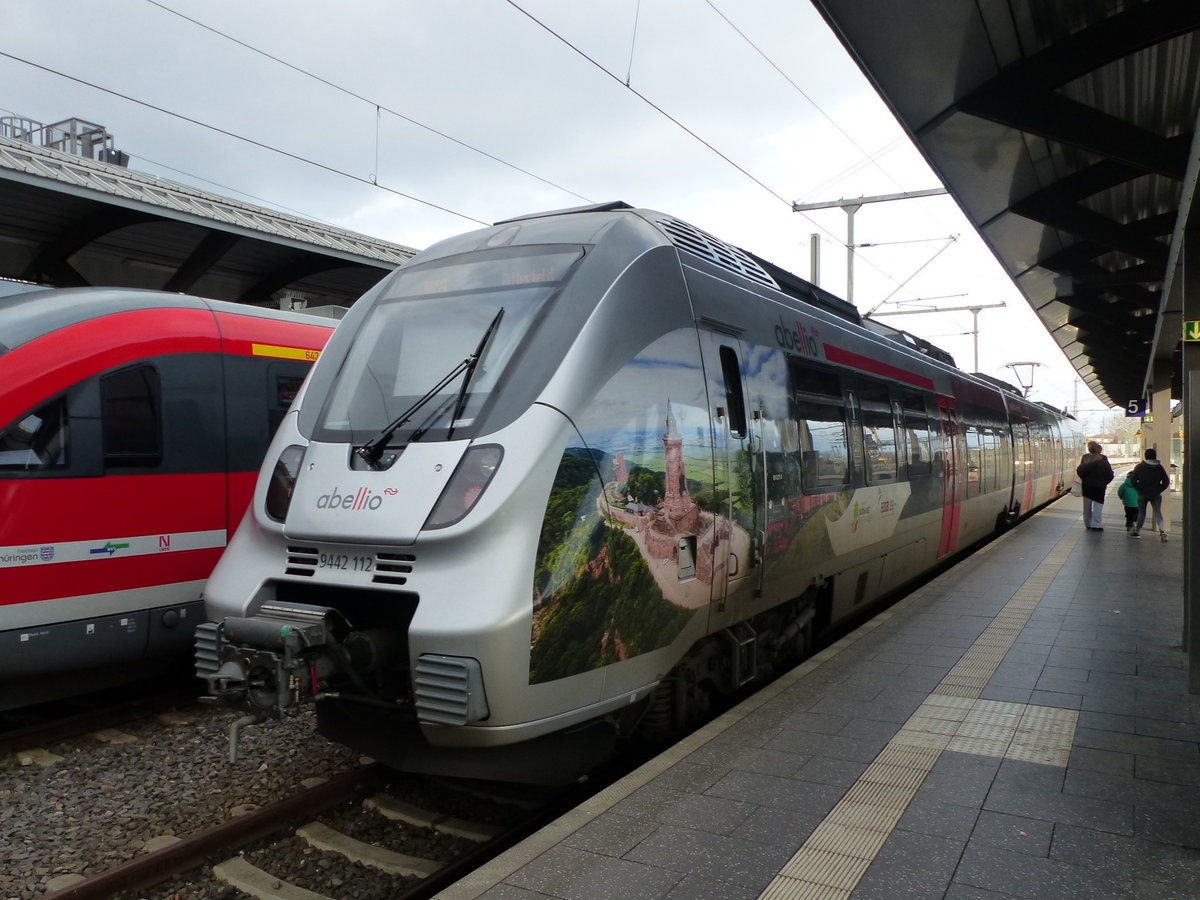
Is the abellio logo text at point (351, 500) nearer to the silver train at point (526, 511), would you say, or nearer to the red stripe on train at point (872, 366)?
the silver train at point (526, 511)

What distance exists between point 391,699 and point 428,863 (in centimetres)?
74

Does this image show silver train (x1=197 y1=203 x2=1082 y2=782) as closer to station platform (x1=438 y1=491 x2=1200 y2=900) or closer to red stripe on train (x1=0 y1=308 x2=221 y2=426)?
station platform (x1=438 y1=491 x2=1200 y2=900)

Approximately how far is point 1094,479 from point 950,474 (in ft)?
21.8

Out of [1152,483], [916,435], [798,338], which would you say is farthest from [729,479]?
[1152,483]

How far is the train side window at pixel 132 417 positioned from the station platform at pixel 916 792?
4.10 m

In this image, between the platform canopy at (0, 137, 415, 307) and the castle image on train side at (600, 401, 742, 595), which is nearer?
the castle image on train side at (600, 401, 742, 595)

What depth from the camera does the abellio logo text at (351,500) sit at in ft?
13.4

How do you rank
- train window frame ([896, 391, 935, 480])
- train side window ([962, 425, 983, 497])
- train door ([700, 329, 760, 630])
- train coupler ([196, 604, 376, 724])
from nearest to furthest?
train coupler ([196, 604, 376, 724]), train door ([700, 329, 760, 630]), train window frame ([896, 391, 935, 480]), train side window ([962, 425, 983, 497])

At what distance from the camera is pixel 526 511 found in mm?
3783

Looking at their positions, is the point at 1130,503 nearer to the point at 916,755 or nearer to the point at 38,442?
the point at 916,755

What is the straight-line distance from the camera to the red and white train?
5.50 metres

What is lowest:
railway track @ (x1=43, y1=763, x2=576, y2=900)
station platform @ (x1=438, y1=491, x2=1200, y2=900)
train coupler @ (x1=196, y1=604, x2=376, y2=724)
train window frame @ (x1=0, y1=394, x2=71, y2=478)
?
railway track @ (x1=43, y1=763, x2=576, y2=900)

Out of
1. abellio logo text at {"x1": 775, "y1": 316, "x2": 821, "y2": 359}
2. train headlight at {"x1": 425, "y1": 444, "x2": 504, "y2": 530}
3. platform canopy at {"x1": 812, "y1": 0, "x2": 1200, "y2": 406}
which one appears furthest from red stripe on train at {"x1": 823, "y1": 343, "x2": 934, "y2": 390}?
train headlight at {"x1": 425, "y1": 444, "x2": 504, "y2": 530}

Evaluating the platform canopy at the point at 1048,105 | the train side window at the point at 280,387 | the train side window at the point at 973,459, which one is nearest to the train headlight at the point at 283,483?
the train side window at the point at 280,387
